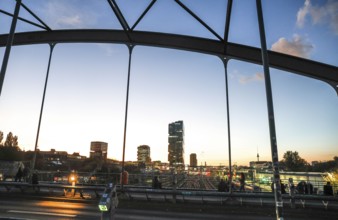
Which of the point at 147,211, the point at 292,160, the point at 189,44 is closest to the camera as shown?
the point at 147,211

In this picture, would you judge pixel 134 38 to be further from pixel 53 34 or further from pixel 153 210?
pixel 153 210

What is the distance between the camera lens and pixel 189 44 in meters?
16.4

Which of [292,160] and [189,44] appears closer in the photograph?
[189,44]

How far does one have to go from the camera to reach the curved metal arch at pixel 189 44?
1423 centimetres

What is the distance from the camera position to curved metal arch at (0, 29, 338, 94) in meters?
14.2

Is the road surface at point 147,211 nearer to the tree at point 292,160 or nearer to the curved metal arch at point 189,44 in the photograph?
the curved metal arch at point 189,44

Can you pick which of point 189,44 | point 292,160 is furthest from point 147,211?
Result: point 292,160

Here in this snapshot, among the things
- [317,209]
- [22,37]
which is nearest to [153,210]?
[317,209]

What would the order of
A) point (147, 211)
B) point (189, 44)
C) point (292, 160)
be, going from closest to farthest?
1. point (147, 211)
2. point (189, 44)
3. point (292, 160)

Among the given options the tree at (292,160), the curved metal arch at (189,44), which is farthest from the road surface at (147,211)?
the tree at (292,160)

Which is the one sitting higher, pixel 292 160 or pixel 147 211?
pixel 292 160

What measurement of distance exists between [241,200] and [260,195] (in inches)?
55.7

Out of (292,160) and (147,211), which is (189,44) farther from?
(292,160)

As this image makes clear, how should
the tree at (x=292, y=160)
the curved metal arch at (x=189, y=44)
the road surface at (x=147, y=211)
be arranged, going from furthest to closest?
the tree at (x=292, y=160)
the curved metal arch at (x=189, y=44)
the road surface at (x=147, y=211)
